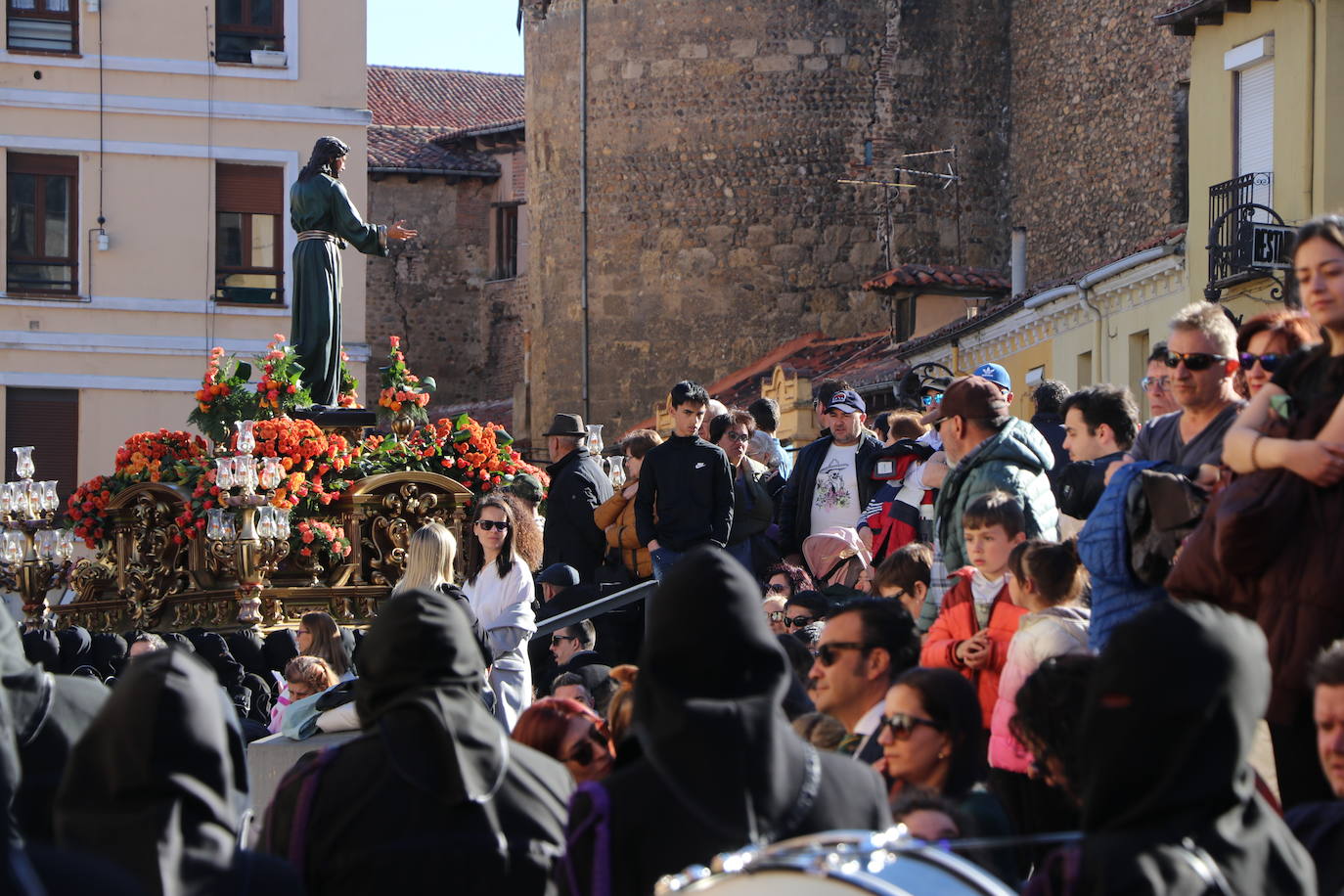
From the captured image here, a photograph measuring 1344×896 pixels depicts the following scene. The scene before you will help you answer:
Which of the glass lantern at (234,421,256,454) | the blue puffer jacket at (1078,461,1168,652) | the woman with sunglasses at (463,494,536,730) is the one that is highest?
the glass lantern at (234,421,256,454)

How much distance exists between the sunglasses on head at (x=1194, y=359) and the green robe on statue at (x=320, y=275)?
Answer: 863cm

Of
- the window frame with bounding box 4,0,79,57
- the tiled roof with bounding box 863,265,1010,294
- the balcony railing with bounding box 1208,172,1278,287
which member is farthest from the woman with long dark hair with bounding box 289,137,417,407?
the tiled roof with bounding box 863,265,1010,294

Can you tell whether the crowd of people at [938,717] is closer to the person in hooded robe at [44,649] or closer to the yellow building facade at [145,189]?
the person in hooded robe at [44,649]

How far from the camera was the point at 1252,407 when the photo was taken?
5449mm

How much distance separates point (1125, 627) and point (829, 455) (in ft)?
22.7

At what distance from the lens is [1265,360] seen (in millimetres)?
5969

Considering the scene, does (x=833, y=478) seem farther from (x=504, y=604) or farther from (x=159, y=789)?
(x=159, y=789)

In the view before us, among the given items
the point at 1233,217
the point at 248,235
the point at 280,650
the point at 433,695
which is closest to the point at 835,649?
the point at 433,695

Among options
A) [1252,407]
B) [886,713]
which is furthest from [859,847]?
[1252,407]

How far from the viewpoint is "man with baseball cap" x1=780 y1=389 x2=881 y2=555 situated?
1088cm

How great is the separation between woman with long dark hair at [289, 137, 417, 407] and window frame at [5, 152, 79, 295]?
11.6m

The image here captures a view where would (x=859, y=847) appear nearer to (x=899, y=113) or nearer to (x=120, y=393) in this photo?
(x=120, y=393)

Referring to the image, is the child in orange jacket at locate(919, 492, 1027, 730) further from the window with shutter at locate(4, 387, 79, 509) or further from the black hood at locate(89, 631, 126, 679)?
the window with shutter at locate(4, 387, 79, 509)

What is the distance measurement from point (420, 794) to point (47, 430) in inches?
852
